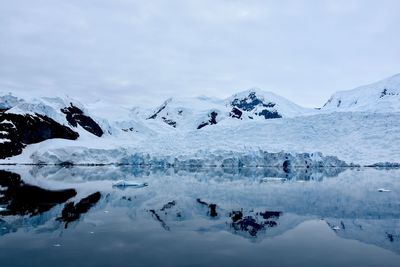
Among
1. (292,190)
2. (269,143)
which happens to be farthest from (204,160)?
(292,190)

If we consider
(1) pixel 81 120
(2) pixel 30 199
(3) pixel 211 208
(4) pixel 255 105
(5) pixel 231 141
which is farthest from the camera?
(4) pixel 255 105

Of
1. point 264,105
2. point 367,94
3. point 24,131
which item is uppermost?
point 264,105

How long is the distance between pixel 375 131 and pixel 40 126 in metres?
38.1

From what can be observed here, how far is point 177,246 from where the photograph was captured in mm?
8102

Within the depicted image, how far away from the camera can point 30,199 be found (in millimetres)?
14219

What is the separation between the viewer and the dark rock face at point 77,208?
1078 centimetres

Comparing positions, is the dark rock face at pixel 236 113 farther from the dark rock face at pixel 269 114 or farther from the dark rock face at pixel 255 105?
the dark rock face at pixel 269 114

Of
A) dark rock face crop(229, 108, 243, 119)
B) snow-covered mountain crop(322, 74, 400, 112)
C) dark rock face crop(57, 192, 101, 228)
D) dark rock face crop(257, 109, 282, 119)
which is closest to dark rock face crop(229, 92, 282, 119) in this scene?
dark rock face crop(257, 109, 282, 119)

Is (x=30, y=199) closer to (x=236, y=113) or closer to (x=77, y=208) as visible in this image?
(x=77, y=208)

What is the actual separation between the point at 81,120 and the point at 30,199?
50.6m

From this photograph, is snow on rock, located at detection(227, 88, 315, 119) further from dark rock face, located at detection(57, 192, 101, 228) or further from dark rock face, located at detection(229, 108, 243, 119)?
dark rock face, located at detection(57, 192, 101, 228)

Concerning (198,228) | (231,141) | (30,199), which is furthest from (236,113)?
(198,228)

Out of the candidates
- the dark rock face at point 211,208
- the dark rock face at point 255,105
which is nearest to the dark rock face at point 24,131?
the dark rock face at point 211,208

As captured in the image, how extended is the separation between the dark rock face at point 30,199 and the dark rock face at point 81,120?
147ft
